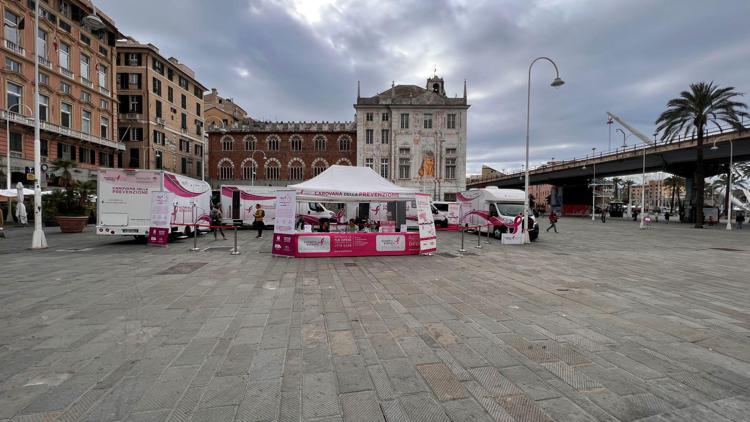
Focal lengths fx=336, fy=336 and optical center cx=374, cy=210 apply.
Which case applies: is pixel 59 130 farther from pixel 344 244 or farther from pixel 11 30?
pixel 344 244

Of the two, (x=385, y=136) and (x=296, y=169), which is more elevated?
(x=385, y=136)

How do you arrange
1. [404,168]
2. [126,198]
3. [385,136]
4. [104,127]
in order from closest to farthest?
[126,198] < [104,127] < [404,168] < [385,136]

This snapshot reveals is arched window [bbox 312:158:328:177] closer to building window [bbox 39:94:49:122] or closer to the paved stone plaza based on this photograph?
building window [bbox 39:94:49:122]

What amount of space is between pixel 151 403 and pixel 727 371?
19.7 ft

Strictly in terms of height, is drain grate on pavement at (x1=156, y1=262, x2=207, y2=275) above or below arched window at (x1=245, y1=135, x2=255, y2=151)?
below

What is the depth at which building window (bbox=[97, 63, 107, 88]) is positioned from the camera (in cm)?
4015

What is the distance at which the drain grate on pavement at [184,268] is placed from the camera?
893 cm

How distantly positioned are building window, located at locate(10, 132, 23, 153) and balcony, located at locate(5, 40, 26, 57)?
735 cm

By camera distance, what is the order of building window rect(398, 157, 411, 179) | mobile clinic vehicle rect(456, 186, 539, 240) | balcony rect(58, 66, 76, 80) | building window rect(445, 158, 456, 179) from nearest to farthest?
1. mobile clinic vehicle rect(456, 186, 539, 240)
2. balcony rect(58, 66, 76, 80)
3. building window rect(445, 158, 456, 179)
4. building window rect(398, 157, 411, 179)

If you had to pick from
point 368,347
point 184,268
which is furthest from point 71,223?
point 368,347

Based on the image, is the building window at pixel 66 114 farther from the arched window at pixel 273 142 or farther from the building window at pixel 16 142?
the arched window at pixel 273 142

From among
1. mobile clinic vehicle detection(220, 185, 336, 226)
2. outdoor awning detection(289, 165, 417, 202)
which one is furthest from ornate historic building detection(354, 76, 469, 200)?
outdoor awning detection(289, 165, 417, 202)

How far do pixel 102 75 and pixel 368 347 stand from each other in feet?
172

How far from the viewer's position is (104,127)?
41.1 metres
